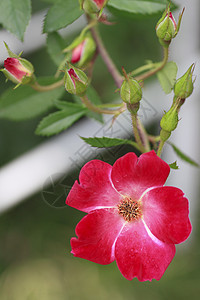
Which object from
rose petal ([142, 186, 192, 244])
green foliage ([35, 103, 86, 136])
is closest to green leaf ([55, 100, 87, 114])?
green foliage ([35, 103, 86, 136])

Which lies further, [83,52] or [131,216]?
[83,52]

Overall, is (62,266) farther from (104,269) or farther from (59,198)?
(59,198)

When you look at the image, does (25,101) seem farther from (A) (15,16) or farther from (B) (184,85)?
(B) (184,85)

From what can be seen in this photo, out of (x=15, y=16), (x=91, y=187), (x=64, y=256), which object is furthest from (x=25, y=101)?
(x=64, y=256)

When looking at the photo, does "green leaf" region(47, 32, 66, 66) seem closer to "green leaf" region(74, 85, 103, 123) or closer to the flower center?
"green leaf" region(74, 85, 103, 123)

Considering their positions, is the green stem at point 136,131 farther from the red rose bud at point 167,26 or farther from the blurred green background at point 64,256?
the blurred green background at point 64,256

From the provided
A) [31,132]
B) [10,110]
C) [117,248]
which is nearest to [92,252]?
[117,248]
